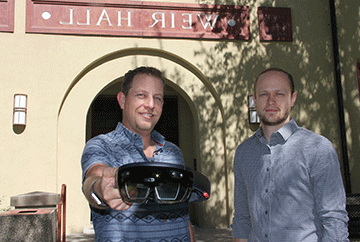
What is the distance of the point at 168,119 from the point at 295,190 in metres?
7.66

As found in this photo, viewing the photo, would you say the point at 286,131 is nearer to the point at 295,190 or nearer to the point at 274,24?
the point at 295,190

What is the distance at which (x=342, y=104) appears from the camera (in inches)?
294

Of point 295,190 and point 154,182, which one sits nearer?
point 154,182

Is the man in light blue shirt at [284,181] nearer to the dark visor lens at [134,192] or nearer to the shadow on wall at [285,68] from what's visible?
the dark visor lens at [134,192]

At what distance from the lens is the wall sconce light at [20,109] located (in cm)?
636

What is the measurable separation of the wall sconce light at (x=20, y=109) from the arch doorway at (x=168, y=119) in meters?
2.83

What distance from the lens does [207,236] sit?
6.16m

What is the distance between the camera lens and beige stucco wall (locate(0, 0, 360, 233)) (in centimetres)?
647

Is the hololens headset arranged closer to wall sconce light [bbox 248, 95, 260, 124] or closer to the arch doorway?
wall sconce light [bbox 248, 95, 260, 124]

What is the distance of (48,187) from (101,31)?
3.28 metres

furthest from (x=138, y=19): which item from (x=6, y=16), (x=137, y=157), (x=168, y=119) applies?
(x=137, y=157)

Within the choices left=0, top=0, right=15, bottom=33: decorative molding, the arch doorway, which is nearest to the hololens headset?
left=0, top=0, right=15, bottom=33: decorative molding

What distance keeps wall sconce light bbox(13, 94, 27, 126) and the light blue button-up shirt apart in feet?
17.6

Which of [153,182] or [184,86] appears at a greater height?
[184,86]
